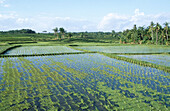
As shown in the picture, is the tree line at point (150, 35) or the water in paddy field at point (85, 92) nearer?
the water in paddy field at point (85, 92)

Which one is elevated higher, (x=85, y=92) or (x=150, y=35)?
(x=150, y=35)

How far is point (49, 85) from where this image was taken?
10.4 metres

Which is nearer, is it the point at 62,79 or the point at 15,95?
the point at 15,95

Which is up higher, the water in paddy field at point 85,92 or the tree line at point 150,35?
the tree line at point 150,35

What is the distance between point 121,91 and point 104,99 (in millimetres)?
1726

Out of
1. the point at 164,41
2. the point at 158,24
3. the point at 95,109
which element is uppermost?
the point at 158,24

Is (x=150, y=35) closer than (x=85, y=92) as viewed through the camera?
No

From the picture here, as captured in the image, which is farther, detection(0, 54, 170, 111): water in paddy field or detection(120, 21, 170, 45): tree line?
detection(120, 21, 170, 45): tree line

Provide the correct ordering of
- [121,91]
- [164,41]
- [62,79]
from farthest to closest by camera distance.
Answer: [164,41], [62,79], [121,91]

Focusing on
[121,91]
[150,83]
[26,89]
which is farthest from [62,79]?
[150,83]

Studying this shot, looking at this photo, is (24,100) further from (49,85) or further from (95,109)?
(95,109)

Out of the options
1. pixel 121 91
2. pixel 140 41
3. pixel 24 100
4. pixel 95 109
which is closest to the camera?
pixel 95 109

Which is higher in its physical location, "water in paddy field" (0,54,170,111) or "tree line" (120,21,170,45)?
"tree line" (120,21,170,45)

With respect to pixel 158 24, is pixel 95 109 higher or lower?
lower
